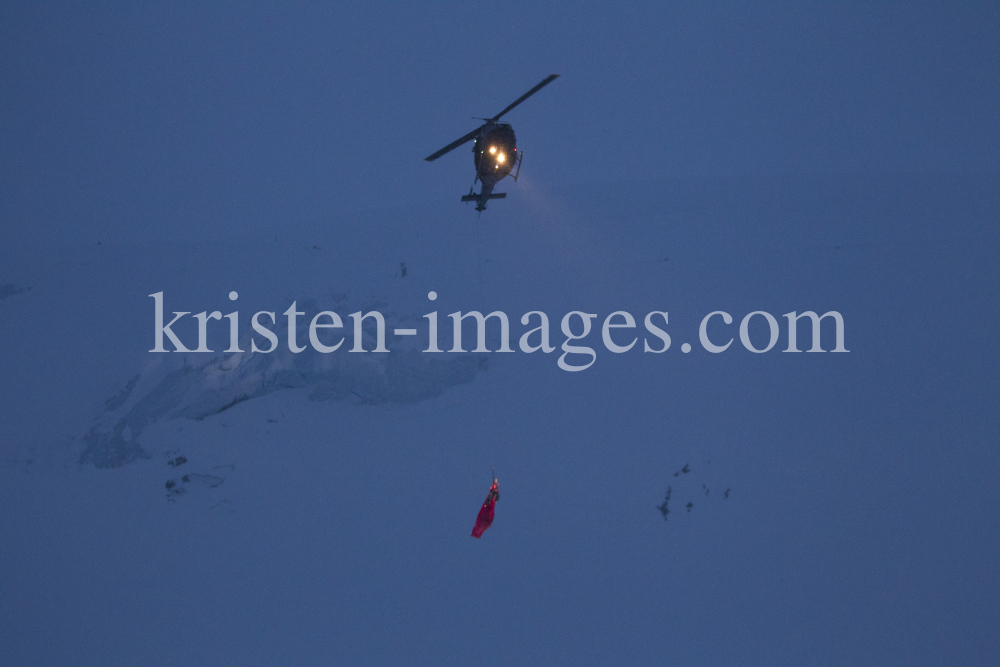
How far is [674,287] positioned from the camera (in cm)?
1881

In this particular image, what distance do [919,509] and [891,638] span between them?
136 inches

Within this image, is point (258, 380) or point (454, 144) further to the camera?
point (258, 380)

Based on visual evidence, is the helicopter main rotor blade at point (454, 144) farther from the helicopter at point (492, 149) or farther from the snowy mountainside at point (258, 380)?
the snowy mountainside at point (258, 380)

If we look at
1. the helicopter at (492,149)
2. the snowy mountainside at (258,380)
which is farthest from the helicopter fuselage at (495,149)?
the snowy mountainside at (258,380)

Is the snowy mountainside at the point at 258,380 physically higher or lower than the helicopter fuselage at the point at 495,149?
lower

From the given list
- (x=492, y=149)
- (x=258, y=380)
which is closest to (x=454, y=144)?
(x=492, y=149)

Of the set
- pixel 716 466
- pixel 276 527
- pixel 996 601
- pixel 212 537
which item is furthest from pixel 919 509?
pixel 212 537

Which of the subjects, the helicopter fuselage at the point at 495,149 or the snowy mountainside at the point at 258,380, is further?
the snowy mountainside at the point at 258,380

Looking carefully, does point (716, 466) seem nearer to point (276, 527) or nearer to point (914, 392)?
point (914, 392)

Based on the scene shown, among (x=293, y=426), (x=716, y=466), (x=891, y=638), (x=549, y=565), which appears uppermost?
(x=293, y=426)

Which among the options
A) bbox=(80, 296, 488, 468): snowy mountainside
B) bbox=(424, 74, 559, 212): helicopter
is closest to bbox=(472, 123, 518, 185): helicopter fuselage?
bbox=(424, 74, 559, 212): helicopter

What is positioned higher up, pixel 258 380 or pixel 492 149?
pixel 492 149

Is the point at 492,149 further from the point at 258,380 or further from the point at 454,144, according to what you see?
the point at 258,380

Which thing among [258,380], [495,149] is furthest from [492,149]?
[258,380]
